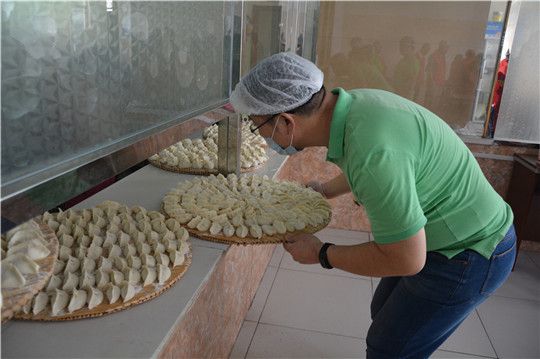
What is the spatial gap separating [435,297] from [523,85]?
2590 mm

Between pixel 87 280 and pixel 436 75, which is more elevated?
pixel 436 75

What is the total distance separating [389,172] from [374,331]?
2.28ft

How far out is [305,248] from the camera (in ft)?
4.80

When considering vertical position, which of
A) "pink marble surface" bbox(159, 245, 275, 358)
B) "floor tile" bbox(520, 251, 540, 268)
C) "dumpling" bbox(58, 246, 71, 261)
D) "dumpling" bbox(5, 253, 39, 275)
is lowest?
"floor tile" bbox(520, 251, 540, 268)

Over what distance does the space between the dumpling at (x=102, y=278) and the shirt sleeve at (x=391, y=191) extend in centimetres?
70

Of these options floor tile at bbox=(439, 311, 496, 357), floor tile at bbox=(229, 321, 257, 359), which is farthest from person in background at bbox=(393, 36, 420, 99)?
floor tile at bbox=(229, 321, 257, 359)

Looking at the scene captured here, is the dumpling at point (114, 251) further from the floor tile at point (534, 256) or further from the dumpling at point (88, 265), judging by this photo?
the floor tile at point (534, 256)

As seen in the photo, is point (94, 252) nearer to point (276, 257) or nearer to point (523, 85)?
point (276, 257)

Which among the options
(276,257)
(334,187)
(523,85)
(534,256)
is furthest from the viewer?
(534,256)

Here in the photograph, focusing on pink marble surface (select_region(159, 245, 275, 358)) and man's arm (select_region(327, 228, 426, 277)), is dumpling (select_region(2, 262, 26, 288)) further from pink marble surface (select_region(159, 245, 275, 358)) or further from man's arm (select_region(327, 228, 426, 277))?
man's arm (select_region(327, 228, 426, 277))

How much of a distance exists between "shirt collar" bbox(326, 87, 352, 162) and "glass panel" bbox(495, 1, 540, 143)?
2672 millimetres

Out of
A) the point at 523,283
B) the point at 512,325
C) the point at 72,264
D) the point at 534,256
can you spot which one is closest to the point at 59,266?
the point at 72,264

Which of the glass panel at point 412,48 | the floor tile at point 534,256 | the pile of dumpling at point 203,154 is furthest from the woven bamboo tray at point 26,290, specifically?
the floor tile at point 534,256

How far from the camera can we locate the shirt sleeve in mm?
1061
